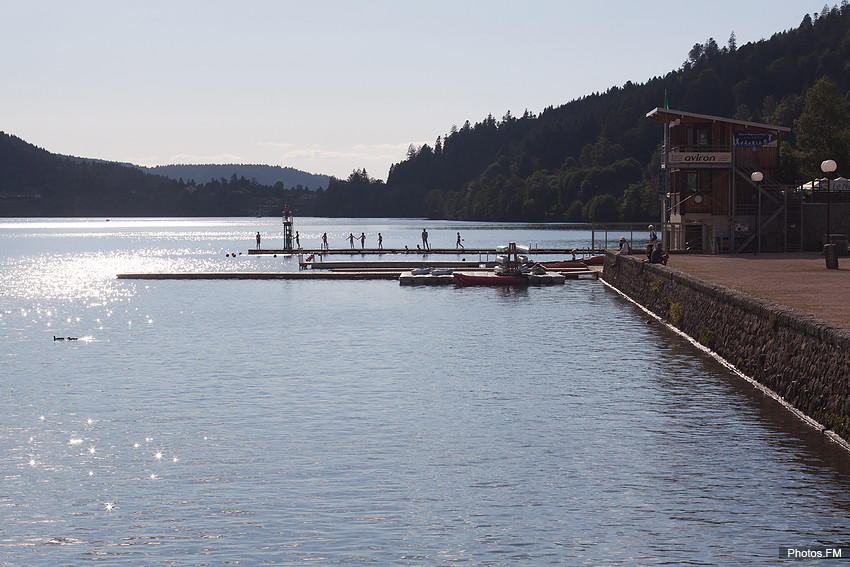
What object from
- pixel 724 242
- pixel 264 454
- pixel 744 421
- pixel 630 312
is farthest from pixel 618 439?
pixel 724 242

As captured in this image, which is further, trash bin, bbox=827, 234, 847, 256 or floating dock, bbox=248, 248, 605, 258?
floating dock, bbox=248, 248, 605, 258

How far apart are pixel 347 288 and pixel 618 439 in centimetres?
5094

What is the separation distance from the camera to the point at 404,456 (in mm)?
20172

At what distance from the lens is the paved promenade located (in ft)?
92.4

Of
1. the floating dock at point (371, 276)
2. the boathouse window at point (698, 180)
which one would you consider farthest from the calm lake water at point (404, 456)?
the boathouse window at point (698, 180)

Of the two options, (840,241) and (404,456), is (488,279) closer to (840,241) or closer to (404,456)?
(840,241)

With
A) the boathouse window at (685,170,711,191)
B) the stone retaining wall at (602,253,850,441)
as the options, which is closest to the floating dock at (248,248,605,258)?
the boathouse window at (685,170,711,191)

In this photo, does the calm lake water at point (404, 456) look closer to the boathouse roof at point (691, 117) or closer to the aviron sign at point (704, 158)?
the aviron sign at point (704, 158)

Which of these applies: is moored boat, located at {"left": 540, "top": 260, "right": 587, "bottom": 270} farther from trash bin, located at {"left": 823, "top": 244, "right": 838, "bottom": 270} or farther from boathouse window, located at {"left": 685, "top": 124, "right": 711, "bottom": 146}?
trash bin, located at {"left": 823, "top": 244, "right": 838, "bottom": 270}

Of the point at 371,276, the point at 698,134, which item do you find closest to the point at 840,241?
the point at 698,134

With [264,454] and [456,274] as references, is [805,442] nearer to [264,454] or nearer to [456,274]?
[264,454]

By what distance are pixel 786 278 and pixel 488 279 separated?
31.8 metres

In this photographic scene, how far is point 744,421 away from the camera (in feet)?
76.1

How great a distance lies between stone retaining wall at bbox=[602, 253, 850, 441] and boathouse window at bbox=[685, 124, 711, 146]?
2756 cm
